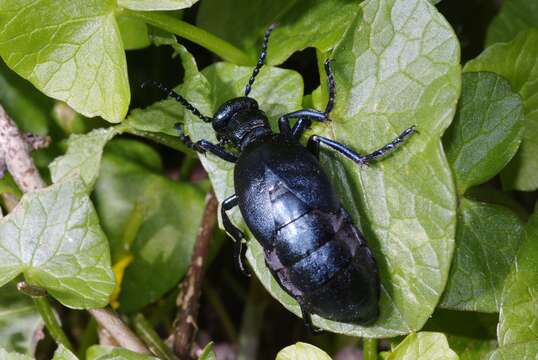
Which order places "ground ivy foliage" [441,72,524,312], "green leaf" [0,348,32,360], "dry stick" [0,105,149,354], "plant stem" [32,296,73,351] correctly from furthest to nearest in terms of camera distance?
"dry stick" [0,105,149,354]
"plant stem" [32,296,73,351]
"ground ivy foliage" [441,72,524,312]
"green leaf" [0,348,32,360]

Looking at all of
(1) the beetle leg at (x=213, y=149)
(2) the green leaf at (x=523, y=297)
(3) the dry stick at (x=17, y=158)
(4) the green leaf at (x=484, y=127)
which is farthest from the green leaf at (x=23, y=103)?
(2) the green leaf at (x=523, y=297)

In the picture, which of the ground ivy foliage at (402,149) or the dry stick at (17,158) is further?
the dry stick at (17,158)

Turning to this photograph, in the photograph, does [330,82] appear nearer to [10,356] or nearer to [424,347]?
[424,347]

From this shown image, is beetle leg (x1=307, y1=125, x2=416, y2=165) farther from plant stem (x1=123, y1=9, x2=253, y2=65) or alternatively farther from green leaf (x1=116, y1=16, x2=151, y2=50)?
green leaf (x1=116, y1=16, x2=151, y2=50)

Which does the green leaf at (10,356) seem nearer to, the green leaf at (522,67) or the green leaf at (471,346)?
the green leaf at (471,346)

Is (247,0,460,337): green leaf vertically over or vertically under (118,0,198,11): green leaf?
under

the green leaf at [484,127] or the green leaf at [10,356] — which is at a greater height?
the green leaf at [484,127]

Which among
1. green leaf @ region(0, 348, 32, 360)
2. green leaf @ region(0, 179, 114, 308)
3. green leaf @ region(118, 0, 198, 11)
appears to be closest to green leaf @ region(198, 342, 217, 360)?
green leaf @ region(0, 179, 114, 308)
